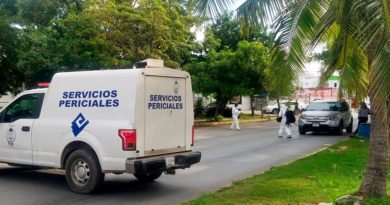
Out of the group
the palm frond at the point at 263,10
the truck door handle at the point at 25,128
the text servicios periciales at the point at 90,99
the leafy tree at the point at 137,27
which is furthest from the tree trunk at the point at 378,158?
the leafy tree at the point at 137,27

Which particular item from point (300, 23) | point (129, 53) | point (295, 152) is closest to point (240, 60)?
point (129, 53)

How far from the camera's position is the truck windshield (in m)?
23.8

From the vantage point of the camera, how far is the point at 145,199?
27.3ft

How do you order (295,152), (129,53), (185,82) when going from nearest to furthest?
(185,82) < (295,152) < (129,53)

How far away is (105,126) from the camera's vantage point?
8344 mm

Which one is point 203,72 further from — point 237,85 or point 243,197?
point 243,197

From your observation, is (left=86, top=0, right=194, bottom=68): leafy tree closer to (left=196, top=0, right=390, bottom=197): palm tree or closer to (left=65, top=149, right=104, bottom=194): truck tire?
(left=65, top=149, right=104, bottom=194): truck tire

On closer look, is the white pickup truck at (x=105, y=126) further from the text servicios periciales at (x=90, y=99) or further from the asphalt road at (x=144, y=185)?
the asphalt road at (x=144, y=185)

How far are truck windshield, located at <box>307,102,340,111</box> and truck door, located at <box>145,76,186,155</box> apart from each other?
15.8 metres

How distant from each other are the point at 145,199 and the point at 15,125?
319cm

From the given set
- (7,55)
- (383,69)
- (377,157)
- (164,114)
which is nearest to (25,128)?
(164,114)

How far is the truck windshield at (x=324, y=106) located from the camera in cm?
2384

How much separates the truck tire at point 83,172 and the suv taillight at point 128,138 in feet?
2.34

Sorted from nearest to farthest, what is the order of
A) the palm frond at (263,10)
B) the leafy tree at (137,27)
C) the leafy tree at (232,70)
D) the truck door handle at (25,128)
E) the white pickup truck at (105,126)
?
the palm frond at (263,10) < the white pickup truck at (105,126) < the truck door handle at (25,128) < the leafy tree at (137,27) < the leafy tree at (232,70)
